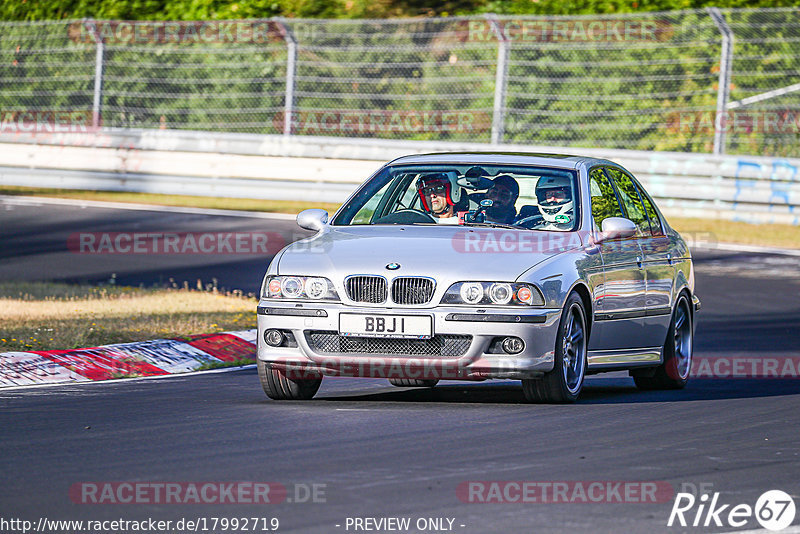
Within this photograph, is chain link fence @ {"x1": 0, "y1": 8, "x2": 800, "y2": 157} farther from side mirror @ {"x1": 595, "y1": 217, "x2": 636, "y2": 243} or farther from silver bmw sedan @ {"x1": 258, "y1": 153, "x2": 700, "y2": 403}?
side mirror @ {"x1": 595, "y1": 217, "x2": 636, "y2": 243}

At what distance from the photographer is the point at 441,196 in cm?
967

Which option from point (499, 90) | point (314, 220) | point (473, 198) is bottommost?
point (314, 220)

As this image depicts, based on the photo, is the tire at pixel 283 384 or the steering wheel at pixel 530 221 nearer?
the tire at pixel 283 384

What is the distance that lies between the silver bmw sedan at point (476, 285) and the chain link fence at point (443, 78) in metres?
13.3

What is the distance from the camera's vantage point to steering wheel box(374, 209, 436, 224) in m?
9.46


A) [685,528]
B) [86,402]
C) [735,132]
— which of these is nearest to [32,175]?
[735,132]

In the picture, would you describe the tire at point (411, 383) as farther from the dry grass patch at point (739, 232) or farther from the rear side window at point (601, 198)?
the dry grass patch at point (739, 232)

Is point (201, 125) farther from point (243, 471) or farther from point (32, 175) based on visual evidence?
point (243, 471)

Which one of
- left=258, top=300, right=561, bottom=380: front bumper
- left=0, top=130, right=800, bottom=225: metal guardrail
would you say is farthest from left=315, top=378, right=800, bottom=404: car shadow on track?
left=0, top=130, right=800, bottom=225: metal guardrail

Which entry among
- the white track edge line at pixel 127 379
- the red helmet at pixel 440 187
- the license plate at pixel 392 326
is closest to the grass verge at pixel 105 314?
the white track edge line at pixel 127 379

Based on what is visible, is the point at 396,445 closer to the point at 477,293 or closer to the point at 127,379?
the point at 477,293

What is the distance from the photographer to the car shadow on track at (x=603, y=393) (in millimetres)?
9234

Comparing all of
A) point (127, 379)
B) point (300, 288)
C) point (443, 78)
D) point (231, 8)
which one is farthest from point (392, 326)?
point (231, 8)

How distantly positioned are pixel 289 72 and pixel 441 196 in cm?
1571
